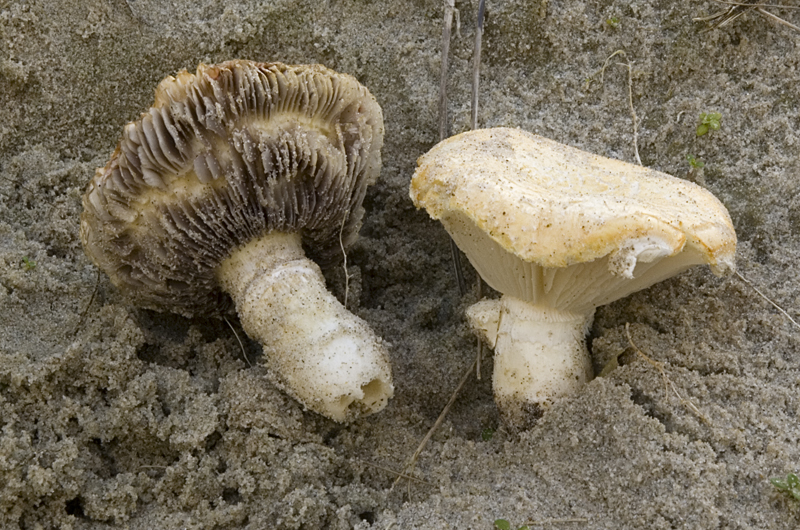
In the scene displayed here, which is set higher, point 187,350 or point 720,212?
point 720,212

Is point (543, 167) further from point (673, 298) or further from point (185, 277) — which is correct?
point (185, 277)

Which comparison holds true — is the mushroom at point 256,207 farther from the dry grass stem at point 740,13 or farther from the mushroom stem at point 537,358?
the dry grass stem at point 740,13

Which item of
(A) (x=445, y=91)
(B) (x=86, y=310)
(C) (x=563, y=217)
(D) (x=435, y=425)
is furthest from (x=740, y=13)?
(B) (x=86, y=310)

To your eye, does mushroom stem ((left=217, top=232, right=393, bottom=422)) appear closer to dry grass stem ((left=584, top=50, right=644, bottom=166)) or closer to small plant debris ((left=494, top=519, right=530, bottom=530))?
small plant debris ((left=494, top=519, right=530, bottom=530))

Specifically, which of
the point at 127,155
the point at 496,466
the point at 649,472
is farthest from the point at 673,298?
the point at 127,155

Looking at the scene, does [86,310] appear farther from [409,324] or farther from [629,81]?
[629,81]

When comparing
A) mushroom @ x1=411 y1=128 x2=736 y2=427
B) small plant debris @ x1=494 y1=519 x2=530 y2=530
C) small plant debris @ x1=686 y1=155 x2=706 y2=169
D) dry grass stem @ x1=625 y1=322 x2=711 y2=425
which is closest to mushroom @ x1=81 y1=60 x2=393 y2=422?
mushroom @ x1=411 y1=128 x2=736 y2=427
